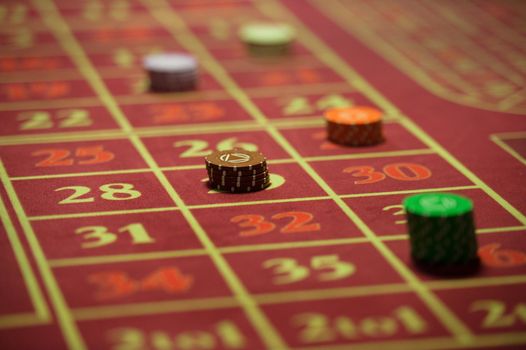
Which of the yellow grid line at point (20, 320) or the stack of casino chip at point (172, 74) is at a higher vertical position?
the stack of casino chip at point (172, 74)

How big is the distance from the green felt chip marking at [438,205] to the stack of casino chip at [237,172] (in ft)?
5.24

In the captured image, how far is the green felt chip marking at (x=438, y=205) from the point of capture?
20.5ft

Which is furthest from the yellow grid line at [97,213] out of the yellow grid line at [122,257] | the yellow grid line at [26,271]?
the yellow grid line at [122,257]

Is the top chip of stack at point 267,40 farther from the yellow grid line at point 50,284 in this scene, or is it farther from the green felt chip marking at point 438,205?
the green felt chip marking at point 438,205

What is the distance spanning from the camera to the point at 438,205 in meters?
6.39

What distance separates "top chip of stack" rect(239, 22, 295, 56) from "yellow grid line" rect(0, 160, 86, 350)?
4578mm

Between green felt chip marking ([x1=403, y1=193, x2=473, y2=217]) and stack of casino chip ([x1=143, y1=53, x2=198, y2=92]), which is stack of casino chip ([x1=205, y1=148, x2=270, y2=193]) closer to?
green felt chip marking ([x1=403, y1=193, x2=473, y2=217])

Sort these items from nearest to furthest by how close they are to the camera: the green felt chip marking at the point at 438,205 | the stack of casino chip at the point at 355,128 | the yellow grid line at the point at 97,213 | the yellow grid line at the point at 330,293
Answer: the yellow grid line at the point at 330,293
the green felt chip marking at the point at 438,205
the yellow grid line at the point at 97,213
the stack of casino chip at the point at 355,128

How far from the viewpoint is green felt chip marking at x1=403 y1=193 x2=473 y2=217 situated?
6.26 m

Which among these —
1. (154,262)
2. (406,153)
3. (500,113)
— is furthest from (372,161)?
(154,262)

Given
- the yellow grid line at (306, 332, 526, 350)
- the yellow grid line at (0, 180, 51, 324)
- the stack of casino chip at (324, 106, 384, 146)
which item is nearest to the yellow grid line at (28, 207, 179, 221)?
the yellow grid line at (0, 180, 51, 324)

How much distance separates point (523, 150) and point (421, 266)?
276 centimetres

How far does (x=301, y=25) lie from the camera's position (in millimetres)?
13062

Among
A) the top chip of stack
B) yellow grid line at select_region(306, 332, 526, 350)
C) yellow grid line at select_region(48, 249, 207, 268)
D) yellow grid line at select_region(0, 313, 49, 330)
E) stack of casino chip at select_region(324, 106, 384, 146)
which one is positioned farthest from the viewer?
the top chip of stack
